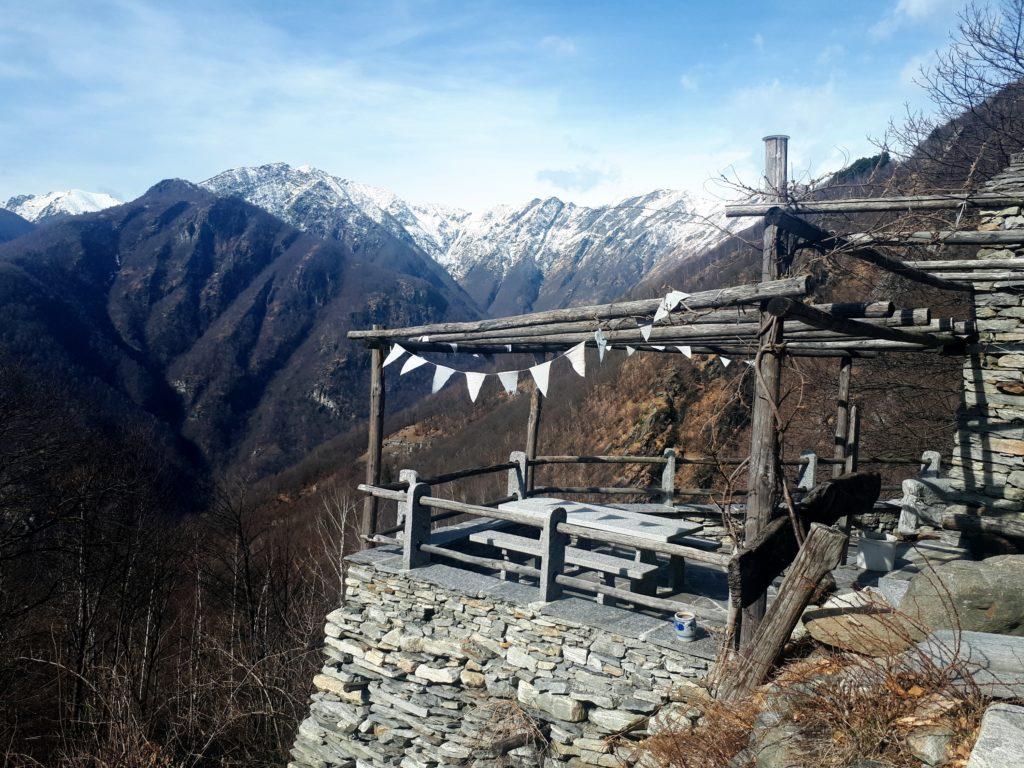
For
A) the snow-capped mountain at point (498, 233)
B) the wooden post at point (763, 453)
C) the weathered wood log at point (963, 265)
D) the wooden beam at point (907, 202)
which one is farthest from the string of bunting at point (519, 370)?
the snow-capped mountain at point (498, 233)

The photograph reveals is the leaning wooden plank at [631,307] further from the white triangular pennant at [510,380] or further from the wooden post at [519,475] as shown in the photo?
the wooden post at [519,475]

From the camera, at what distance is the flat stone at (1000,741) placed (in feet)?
7.12

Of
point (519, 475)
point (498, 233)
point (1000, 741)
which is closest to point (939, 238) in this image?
point (1000, 741)

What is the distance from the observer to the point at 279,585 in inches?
930

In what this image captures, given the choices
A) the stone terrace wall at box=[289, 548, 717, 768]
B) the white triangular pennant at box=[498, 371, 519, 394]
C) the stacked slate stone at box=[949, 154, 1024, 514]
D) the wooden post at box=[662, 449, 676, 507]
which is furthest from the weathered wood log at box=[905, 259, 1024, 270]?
the stone terrace wall at box=[289, 548, 717, 768]

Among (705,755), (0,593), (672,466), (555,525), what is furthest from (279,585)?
(705,755)

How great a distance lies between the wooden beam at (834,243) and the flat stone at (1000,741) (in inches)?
130

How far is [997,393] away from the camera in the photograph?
21.4 ft

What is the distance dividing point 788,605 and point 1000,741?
4.94 feet

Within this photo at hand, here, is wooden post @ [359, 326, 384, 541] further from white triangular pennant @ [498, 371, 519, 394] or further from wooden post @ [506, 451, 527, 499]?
wooden post @ [506, 451, 527, 499]

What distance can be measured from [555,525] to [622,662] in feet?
3.84

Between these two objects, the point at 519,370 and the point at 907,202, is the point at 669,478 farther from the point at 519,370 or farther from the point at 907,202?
the point at 907,202

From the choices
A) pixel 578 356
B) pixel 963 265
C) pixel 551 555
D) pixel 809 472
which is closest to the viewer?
pixel 551 555

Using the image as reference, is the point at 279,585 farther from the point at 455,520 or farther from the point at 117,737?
the point at 117,737
